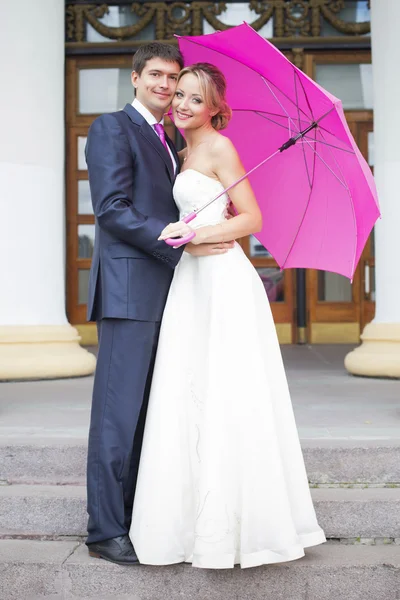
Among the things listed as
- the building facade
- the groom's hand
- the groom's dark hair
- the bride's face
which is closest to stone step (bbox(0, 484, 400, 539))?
the groom's hand

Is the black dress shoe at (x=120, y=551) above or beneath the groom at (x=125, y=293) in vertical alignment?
beneath

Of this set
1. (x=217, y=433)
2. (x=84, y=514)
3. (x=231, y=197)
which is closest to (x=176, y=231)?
(x=231, y=197)

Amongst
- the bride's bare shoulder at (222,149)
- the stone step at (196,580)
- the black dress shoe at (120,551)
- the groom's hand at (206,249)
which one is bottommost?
the stone step at (196,580)

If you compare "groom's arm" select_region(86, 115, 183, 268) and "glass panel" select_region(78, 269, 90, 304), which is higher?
"groom's arm" select_region(86, 115, 183, 268)

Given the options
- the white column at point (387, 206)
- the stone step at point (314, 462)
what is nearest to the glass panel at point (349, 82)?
the white column at point (387, 206)

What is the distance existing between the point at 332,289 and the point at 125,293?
23.2ft

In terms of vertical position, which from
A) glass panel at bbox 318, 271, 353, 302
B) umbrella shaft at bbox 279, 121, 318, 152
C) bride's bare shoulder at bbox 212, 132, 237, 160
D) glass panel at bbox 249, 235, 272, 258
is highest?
umbrella shaft at bbox 279, 121, 318, 152

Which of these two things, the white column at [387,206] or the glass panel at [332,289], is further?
the glass panel at [332,289]

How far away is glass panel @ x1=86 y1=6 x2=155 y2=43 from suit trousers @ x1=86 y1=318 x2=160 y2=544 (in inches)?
290

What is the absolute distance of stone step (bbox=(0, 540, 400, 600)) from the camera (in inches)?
118

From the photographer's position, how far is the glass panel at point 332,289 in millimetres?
9781

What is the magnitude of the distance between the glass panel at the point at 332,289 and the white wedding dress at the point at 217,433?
6.83 meters

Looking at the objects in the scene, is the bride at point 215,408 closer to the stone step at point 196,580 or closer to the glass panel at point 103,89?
the stone step at point 196,580

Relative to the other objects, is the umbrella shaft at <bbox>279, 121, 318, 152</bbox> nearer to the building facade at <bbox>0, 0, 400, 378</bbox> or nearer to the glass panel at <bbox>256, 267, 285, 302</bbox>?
the building facade at <bbox>0, 0, 400, 378</bbox>
